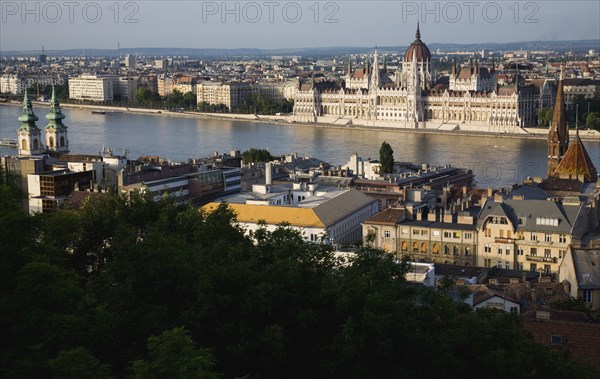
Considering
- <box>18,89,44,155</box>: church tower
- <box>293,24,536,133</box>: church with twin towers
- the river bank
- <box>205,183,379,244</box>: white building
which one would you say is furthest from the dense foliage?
<box>293,24,536,133</box>: church with twin towers

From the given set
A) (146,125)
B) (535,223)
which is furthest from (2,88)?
(535,223)

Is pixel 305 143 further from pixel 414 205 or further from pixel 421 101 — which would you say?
pixel 414 205

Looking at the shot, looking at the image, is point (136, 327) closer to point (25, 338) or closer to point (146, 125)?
point (25, 338)

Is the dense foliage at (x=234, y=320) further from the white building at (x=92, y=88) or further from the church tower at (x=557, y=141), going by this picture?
the white building at (x=92, y=88)

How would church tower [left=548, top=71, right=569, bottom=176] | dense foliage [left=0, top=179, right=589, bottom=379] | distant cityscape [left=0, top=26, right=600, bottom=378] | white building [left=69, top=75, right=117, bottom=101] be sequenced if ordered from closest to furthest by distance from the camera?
1. dense foliage [left=0, top=179, right=589, bottom=379]
2. distant cityscape [left=0, top=26, right=600, bottom=378]
3. church tower [left=548, top=71, right=569, bottom=176]
4. white building [left=69, top=75, right=117, bottom=101]

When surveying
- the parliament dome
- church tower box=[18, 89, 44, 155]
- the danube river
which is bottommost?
the danube river

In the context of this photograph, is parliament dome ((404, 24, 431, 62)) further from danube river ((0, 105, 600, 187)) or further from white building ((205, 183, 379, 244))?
white building ((205, 183, 379, 244))

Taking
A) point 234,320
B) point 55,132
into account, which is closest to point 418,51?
point 55,132

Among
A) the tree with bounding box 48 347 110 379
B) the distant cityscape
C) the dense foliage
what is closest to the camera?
the tree with bounding box 48 347 110 379
